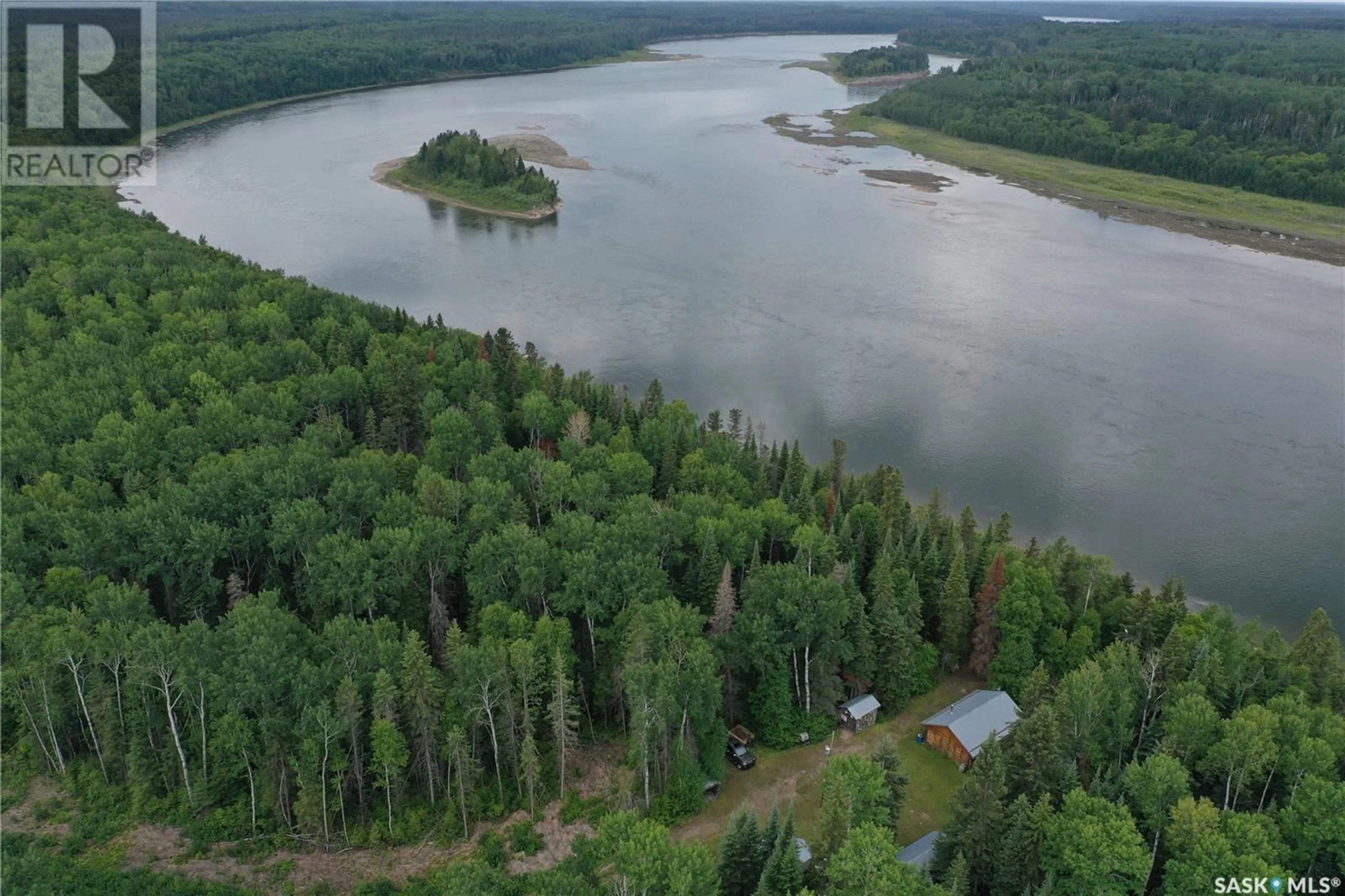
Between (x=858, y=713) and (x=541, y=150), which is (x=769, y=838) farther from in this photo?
(x=541, y=150)

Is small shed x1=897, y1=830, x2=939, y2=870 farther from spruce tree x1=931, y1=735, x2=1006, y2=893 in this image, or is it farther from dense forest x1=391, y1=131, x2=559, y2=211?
dense forest x1=391, y1=131, x2=559, y2=211

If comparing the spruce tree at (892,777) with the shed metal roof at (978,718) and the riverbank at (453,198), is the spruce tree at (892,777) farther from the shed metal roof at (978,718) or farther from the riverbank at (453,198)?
the riverbank at (453,198)

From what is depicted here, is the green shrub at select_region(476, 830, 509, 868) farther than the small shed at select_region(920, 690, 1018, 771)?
No

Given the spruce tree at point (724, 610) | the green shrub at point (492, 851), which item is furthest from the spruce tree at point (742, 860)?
the spruce tree at point (724, 610)

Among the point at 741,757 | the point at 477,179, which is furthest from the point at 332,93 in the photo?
the point at 741,757

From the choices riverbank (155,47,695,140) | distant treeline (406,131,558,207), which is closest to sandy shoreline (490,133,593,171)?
distant treeline (406,131,558,207)

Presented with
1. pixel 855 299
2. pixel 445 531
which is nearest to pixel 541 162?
pixel 855 299
